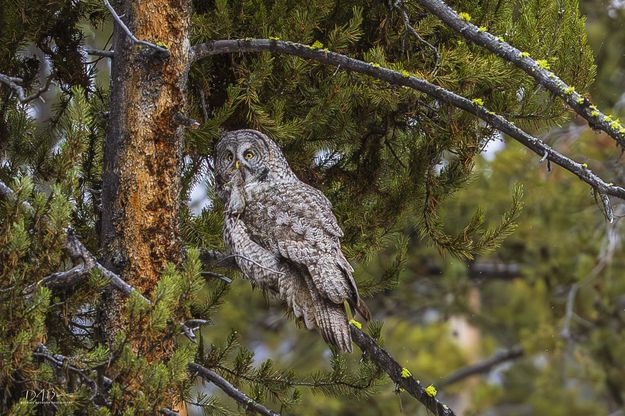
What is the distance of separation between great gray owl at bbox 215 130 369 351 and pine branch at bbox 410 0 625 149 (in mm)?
1179

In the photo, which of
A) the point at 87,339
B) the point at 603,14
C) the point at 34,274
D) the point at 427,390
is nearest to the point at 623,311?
the point at 603,14

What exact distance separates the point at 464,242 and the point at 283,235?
111cm

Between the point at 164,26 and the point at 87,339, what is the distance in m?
1.59

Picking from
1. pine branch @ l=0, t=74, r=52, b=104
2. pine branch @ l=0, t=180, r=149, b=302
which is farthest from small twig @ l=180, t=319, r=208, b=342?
pine branch @ l=0, t=74, r=52, b=104

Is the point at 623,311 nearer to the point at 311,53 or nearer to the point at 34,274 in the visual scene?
the point at 311,53

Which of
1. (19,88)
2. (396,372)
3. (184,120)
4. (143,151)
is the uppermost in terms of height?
(184,120)

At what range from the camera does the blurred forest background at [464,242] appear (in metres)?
5.24

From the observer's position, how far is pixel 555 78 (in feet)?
14.9

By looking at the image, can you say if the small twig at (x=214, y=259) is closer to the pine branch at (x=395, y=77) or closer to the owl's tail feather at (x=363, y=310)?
the owl's tail feather at (x=363, y=310)

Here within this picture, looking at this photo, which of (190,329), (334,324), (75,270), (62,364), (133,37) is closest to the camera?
(62,364)

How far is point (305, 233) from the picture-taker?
5020 millimetres

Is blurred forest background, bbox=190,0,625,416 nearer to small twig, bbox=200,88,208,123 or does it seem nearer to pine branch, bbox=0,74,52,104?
small twig, bbox=200,88,208,123

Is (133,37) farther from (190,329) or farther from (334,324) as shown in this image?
(334,324)
